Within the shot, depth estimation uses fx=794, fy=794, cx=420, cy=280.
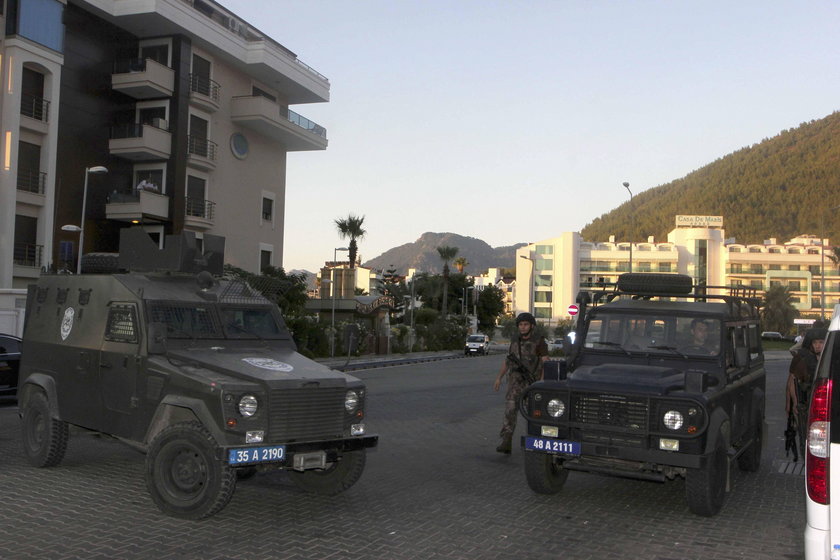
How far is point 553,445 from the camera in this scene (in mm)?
7750

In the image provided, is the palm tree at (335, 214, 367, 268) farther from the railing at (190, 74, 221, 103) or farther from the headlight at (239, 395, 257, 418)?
the headlight at (239, 395, 257, 418)

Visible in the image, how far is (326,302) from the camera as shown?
50531mm

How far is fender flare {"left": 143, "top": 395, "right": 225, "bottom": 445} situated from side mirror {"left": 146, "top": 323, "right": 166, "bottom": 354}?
0.61m

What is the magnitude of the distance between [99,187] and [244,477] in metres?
30.3

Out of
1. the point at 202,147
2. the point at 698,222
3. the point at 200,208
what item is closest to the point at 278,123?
the point at 202,147

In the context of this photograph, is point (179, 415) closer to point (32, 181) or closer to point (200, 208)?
point (32, 181)

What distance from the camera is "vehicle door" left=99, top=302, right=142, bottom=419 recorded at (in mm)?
7926

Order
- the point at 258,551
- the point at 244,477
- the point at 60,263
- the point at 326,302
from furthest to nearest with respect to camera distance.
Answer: the point at 326,302
the point at 60,263
the point at 244,477
the point at 258,551

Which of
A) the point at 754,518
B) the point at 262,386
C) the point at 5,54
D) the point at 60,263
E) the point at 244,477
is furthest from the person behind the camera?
the point at 60,263

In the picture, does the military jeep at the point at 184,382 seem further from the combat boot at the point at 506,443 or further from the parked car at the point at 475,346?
the parked car at the point at 475,346

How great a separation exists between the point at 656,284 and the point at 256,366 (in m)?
→ 4.82

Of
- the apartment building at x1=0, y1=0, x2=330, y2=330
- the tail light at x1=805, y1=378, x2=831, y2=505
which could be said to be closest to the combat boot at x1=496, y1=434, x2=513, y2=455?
the tail light at x1=805, y1=378, x2=831, y2=505

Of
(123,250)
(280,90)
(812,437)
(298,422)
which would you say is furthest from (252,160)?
(812,437)

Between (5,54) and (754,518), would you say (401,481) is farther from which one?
(5,54)
